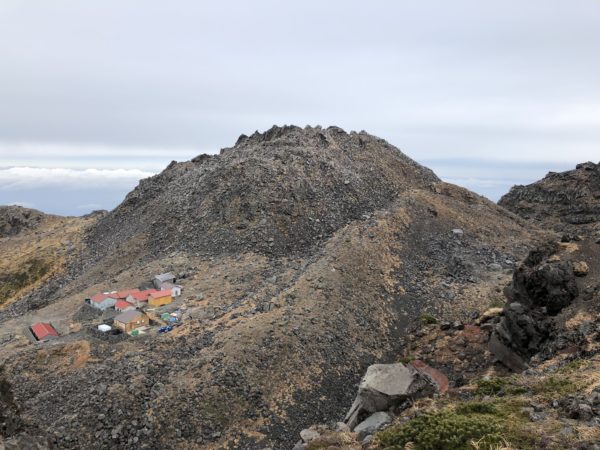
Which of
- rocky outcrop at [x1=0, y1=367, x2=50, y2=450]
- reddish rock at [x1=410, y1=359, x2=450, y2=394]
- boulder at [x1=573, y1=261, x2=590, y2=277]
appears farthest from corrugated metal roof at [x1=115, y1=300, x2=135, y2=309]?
boulder at [x1=573, y1=261, x2=590, y2=277]

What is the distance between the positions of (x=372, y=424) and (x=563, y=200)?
183ft

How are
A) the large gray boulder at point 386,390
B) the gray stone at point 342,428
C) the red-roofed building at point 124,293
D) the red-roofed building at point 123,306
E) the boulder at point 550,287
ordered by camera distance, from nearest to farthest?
the gray stone at point 342,428 → the large gray boulder at point 386,390 → the boulder at point 550,287 → the red-roofed building at point 123,306 → the red-roofed building at point 124,293

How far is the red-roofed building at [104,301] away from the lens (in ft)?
96.5

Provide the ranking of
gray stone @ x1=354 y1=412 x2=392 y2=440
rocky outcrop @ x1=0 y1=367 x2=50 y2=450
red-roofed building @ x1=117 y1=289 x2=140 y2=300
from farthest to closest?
red-roofed building @ x1=117 y1=289 x2=140 y2=300
gray stone @ x1=354 y1=412 x2=392 y2=440
rocky outcrop @ x1=0 y1=367 x2=50 y2=450

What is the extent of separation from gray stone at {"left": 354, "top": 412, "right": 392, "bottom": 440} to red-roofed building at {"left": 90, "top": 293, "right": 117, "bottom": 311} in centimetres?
1820

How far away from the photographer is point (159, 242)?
1535 inches

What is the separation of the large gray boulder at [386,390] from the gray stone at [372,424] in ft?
2.06

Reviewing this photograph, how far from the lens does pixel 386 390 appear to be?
65.8 feet

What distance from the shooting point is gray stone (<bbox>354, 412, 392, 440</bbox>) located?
55.4 feet

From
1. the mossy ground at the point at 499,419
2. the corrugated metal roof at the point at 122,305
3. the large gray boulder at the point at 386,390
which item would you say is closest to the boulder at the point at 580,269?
the mossy ground at the point at 499,419

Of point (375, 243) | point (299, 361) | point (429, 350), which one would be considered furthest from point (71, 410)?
point (375, 243)

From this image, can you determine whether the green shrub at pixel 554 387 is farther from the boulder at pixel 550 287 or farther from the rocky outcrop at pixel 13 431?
the rocky outcrop at pixel 13 431

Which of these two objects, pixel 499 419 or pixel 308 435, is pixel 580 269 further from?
pixel 308 435

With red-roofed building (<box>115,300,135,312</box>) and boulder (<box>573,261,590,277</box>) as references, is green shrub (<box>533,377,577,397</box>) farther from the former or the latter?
red-roofed building (<box>115,300,135,312</box>)
